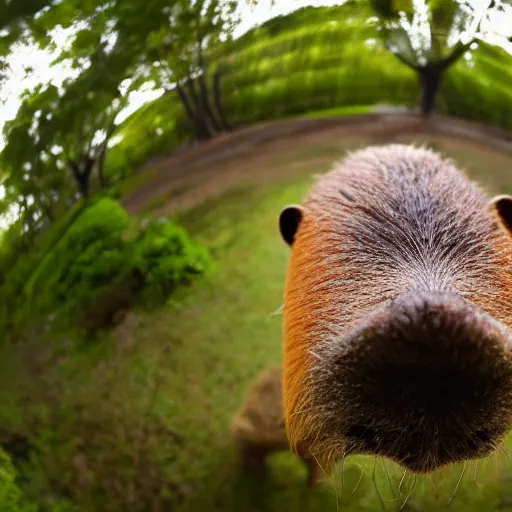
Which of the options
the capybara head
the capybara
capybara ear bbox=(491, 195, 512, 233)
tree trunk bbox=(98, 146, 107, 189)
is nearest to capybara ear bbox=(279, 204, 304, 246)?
the capybara head

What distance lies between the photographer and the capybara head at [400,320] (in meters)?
0.43

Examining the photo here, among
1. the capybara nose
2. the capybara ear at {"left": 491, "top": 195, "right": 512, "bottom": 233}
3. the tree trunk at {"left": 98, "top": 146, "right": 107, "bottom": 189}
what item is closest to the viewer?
the capybara nose

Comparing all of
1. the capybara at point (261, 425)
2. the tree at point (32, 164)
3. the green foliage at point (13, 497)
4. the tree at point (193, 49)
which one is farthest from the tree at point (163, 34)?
the green foliage at point (13, 497)

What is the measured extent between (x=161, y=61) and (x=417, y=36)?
0.48m

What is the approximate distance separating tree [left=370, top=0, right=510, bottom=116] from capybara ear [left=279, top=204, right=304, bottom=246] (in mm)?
472

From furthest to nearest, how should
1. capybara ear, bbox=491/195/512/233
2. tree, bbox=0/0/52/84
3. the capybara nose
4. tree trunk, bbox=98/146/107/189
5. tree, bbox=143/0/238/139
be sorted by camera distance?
tree trunk, bbox=98/146/107/189 < tree, bbox=143/0/238/139 < tree, bbox=0/0/52/84 < capybara ear, bbox=491/195/512/233 < the capybara nose

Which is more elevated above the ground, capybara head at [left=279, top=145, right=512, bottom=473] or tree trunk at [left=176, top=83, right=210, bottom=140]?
tree trunk at [left=176, top=83, right=210, bottom=140]

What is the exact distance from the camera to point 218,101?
1.25 metres

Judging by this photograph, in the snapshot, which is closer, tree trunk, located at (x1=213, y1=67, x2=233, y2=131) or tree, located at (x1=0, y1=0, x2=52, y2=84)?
tree, located at (x1=0, y1=0, x2=52, y2=84)

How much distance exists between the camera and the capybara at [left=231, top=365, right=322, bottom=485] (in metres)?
1.05

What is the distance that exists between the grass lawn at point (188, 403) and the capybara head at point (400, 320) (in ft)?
1.23

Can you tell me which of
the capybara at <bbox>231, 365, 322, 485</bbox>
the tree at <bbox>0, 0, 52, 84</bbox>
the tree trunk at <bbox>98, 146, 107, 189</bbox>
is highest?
the tree at <bbox>0, 0, 52, 84</bbox>

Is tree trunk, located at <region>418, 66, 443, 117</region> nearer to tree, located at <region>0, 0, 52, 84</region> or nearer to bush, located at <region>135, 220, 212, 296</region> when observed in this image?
bush, located at <region>135, 220, 212, 296</region>

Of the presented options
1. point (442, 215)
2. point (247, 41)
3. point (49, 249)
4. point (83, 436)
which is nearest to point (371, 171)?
point (442, 215)
